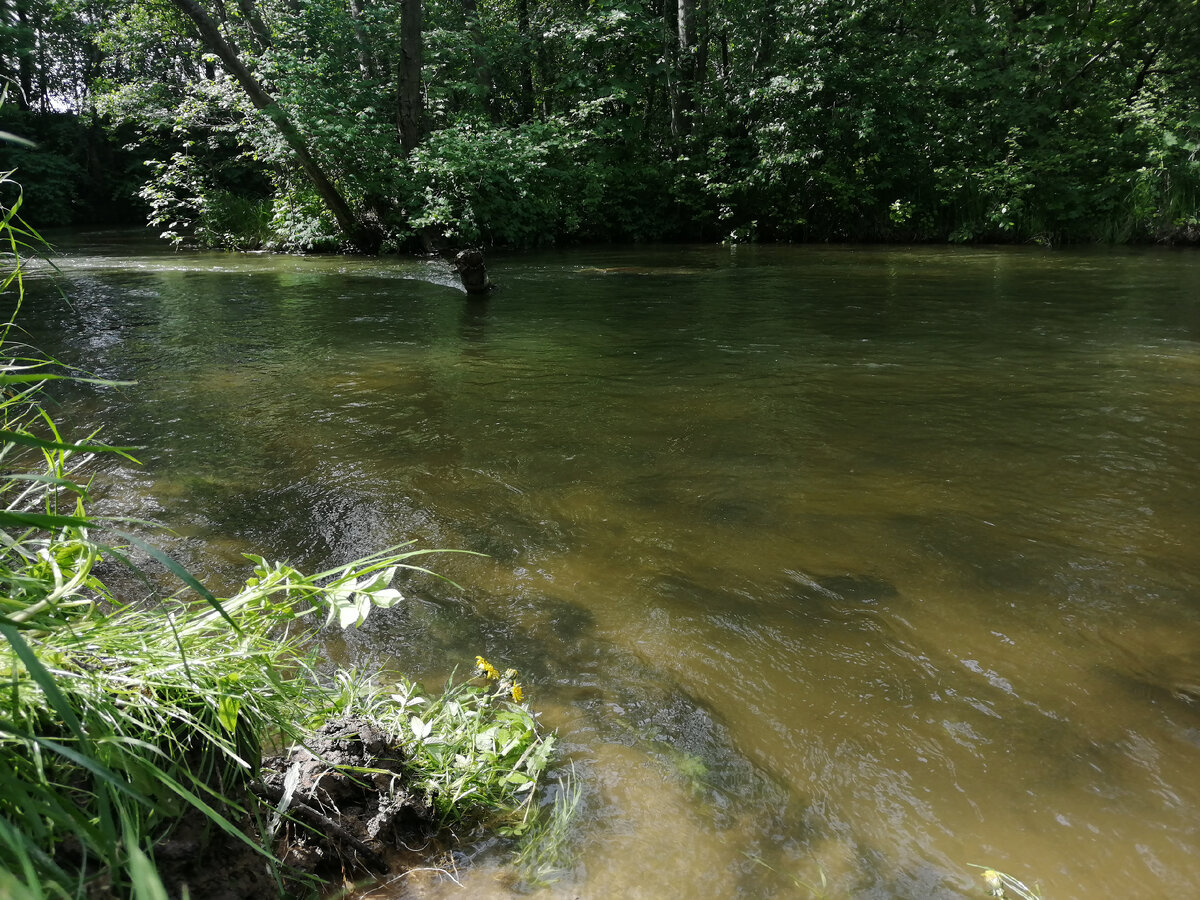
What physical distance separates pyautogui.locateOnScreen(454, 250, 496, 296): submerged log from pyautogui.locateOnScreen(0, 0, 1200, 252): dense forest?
494 centimetres

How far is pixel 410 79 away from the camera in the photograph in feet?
Result: 49.4

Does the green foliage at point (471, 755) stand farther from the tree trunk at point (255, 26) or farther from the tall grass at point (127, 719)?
the tree trunk at point (255, 26)

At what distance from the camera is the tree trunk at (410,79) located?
14477mm

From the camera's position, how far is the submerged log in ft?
31.3

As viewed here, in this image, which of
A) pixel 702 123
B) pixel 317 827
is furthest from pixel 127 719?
pixel 702 123

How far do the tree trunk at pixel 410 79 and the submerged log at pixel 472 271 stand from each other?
21.9 ft

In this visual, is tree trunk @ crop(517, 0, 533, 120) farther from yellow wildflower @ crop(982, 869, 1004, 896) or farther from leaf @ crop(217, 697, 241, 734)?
yellow wildflower @ crop(982, 869, 1004, 896)

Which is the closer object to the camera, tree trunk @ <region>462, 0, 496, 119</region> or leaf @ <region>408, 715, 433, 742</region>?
leaf @ <region>408, 715, 433, 742</region>

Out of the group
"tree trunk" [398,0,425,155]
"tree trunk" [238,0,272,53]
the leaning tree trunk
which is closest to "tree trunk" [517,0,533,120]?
"tree trunk" [398,0,425,155]

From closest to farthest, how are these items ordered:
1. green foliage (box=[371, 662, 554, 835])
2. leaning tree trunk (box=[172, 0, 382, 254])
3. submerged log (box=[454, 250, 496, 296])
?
green foliage (box=[371, 662, 554, 835]) → submerged log (box=[454, 250, 496, 296]) → leaning tree trunk (box=[172, 0, 382, 254])

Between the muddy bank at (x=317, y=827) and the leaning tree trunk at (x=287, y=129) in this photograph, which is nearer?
the muddy bank at (x=317, y=827)

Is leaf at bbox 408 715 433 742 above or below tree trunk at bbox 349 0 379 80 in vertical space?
below

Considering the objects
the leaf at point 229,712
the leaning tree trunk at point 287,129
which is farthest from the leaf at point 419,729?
the leaning tree trunk at point 287,129


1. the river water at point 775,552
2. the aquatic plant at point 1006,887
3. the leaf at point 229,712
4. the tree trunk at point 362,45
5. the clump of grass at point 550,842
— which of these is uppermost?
the tree trunk at point 362,45
